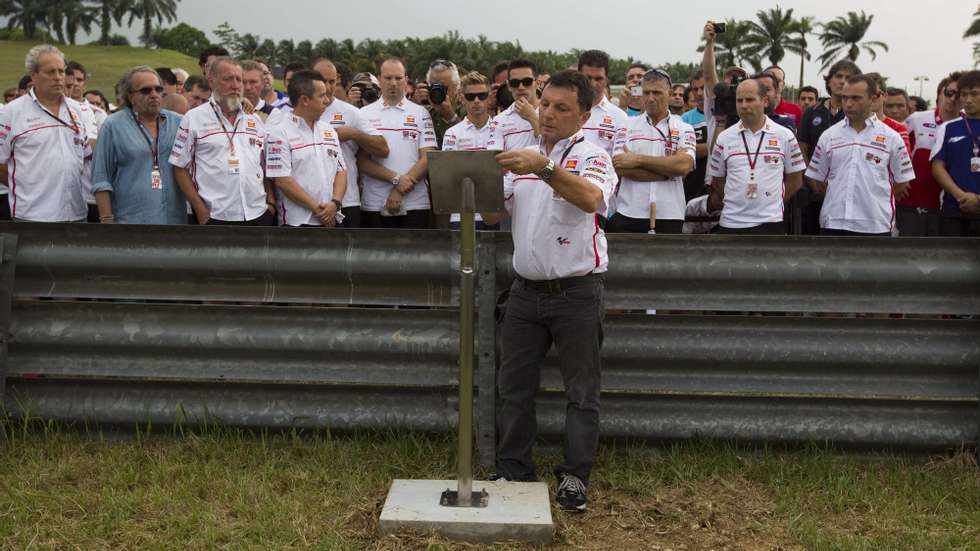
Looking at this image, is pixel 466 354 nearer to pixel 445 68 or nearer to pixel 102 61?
pixel 445 68

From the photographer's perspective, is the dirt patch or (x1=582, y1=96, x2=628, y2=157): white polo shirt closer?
the dirt patch

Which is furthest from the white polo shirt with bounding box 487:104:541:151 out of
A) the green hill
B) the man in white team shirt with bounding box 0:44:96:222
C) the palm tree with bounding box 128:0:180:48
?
the palm tree with bounding box 128:0:180:48

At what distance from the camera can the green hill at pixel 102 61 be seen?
58.8 metres

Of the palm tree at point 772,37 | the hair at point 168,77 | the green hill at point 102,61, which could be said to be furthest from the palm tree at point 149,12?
the hair at point 168,77

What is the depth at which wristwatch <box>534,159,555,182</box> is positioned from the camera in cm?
394

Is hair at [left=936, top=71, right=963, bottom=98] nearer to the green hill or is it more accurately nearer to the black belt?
the black belt

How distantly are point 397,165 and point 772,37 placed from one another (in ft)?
290

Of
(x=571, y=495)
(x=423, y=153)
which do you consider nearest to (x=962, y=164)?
(x=423, y=153)

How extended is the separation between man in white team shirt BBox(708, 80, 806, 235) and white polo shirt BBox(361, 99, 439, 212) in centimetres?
220

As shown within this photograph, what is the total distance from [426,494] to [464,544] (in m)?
0.36

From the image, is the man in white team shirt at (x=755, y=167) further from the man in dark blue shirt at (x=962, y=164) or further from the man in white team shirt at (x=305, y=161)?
the man in white team shirt at (x=305, y=161)

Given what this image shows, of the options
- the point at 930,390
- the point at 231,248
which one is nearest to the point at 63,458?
the point at 231,248

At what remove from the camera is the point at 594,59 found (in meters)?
7.25

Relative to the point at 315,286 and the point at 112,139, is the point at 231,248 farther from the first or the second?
the point at 112,139
